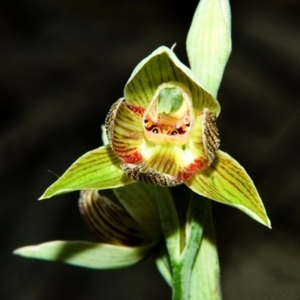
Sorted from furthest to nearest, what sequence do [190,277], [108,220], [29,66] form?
1. [29,66]
2. [108,220]
3. [190,277]

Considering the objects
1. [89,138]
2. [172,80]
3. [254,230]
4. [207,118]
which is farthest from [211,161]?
[254,230]

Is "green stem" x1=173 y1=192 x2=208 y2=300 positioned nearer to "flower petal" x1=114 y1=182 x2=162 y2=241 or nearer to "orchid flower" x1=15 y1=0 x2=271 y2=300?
"orchid flower" x1=15 y1=0 x2=271 y2=300

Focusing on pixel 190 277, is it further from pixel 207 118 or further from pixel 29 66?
pixel 29 66

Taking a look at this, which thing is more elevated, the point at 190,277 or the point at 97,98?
the point at 97,98

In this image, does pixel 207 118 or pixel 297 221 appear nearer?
pixel 207 118

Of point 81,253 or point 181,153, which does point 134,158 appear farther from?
point 81,253

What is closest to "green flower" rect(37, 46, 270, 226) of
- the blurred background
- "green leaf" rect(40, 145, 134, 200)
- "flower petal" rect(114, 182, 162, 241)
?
"green leaf" rect(40, 145, 134, 200)
